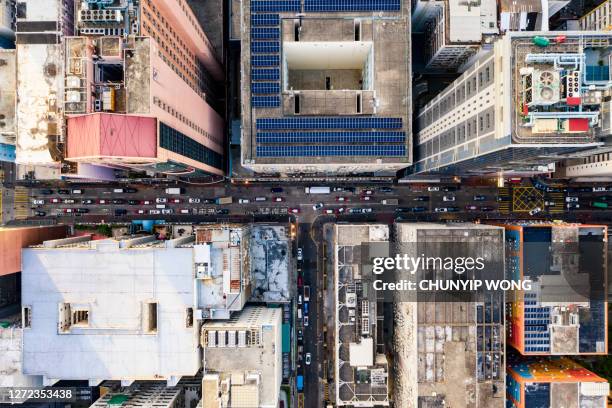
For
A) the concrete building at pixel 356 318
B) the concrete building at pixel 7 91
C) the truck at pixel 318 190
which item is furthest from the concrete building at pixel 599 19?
the concrete building at pixel 7 91

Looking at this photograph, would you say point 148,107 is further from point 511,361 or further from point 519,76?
point 511,361

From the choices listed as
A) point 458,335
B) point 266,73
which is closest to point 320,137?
point 266,73

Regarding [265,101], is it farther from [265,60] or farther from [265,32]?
[265,32]

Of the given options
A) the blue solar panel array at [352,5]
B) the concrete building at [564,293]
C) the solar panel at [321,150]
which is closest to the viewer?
the blue solar panel array at [352,5]

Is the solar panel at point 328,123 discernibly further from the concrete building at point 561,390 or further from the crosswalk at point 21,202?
the crosswalk at point 21,202

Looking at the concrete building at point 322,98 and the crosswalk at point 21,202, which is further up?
the concrete building at point 322,98

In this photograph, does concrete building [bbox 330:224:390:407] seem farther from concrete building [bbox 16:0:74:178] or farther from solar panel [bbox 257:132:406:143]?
concrete building [bbox 16:0:74:178]

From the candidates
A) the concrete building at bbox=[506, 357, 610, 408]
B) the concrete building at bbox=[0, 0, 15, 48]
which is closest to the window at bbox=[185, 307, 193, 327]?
the concrete building at bbox=[0, 0, 15, 48]
